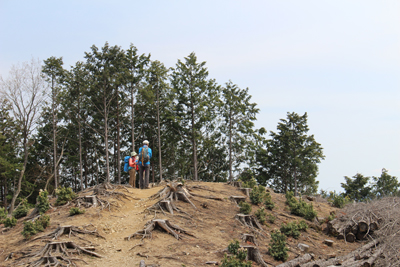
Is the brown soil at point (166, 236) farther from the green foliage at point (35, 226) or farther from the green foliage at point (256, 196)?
the green foliage at point (256, 196)

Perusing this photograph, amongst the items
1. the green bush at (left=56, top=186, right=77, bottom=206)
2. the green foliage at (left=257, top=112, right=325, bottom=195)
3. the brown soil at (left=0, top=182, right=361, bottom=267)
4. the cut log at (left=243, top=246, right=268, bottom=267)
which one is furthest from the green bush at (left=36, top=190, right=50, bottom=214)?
the green foliage at (left=257, top=112, right=325, bottom=195)

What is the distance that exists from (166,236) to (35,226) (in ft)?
13.0

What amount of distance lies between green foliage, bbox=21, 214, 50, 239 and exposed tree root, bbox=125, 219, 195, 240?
9.01 ft

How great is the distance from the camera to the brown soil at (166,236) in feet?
30.5

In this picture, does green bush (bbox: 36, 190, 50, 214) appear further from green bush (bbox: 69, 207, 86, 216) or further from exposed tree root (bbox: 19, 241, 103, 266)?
exposed tree root (bbox: 19, 241, 103, 266)

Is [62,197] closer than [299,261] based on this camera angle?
No

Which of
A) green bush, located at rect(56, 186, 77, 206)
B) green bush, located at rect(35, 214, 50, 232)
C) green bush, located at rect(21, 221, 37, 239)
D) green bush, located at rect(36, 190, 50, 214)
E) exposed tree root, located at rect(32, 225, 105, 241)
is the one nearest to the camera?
exposed tree root, located at rect(32, 225, 105, 241)

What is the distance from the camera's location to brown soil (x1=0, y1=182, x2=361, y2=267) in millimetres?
9297

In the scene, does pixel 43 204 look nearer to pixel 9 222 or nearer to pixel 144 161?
pixel 9 222

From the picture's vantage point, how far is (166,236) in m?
10.4

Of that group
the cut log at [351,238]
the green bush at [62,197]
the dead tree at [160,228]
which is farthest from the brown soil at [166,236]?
the green bush at [62,197]

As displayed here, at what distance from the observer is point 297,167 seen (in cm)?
3591

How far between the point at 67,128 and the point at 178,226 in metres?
27.0

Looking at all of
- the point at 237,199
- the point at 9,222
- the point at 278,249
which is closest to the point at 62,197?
the point at 9,222
